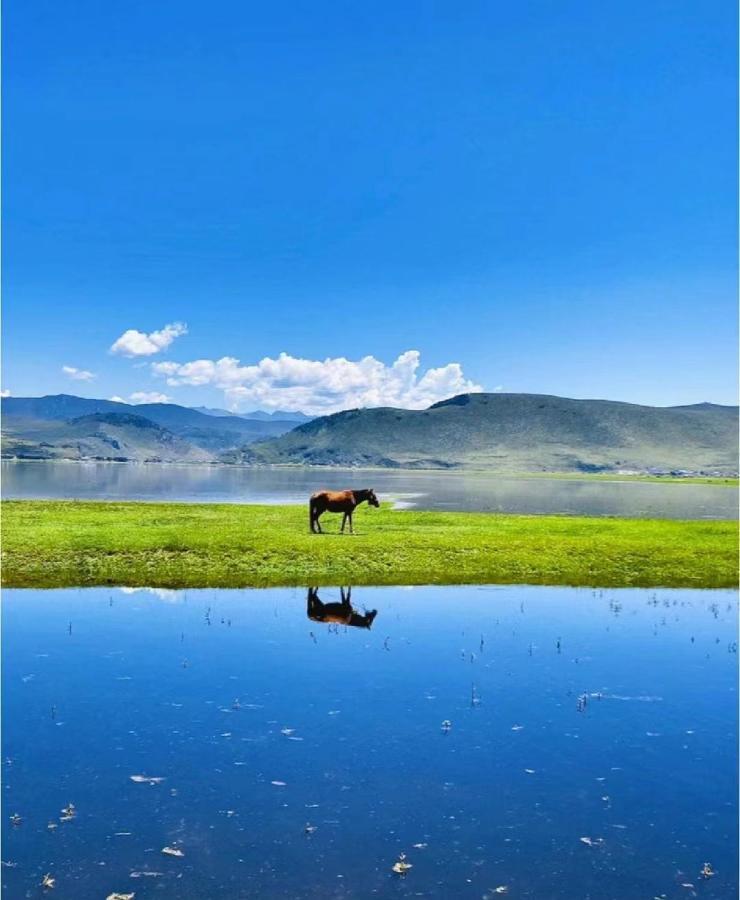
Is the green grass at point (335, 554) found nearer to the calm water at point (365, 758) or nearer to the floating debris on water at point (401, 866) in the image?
the calm water at point (365, 758)

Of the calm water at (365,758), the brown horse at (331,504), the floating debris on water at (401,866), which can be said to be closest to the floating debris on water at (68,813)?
the calm water at (365,758)

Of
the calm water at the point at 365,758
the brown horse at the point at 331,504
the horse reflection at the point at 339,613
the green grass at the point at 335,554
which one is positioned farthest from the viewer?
the brown horse at the point at 331,504

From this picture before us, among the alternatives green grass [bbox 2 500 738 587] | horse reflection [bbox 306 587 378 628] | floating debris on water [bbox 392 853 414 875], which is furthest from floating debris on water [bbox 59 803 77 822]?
green grass [bbox 2 500 738 587]

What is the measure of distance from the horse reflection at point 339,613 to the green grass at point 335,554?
15.7ft

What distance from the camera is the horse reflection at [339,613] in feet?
94.1

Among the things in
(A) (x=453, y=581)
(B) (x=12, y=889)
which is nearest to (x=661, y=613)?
(A) (x=453, y=581)

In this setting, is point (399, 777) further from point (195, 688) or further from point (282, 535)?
point (282, 535)

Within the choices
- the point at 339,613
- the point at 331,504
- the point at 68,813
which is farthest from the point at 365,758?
the point at 331,504

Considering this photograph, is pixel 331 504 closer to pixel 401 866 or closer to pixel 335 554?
pixel 335 554

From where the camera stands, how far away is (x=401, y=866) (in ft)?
38.3

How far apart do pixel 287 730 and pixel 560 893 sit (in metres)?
7.72

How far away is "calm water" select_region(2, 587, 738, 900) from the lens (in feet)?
38.4

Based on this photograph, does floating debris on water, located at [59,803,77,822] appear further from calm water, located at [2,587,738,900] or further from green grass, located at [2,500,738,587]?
green grass, located at [2,500,738,587]

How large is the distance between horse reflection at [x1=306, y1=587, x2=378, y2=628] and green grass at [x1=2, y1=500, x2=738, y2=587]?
4.80 meters
